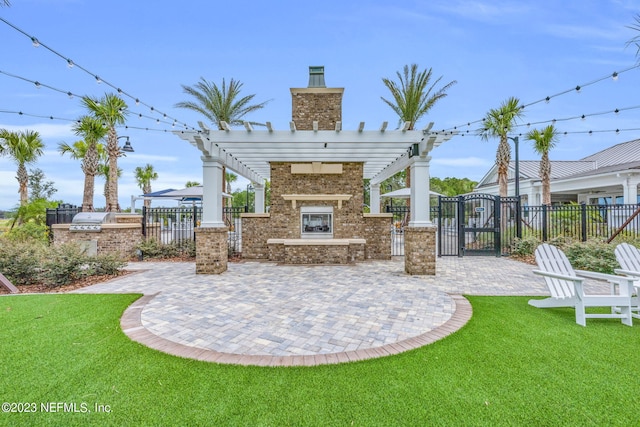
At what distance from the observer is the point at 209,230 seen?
301 inches

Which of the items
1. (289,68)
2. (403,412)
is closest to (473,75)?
(289,68)

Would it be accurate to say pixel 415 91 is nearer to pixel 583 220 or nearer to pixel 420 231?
pixel 583 220

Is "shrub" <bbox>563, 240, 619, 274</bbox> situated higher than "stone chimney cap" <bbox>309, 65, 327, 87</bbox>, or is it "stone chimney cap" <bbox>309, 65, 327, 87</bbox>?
"stone chimney cap" <bbox>309, 65, 327, 87</bbox>

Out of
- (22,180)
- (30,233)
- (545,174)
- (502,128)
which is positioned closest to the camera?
(30,233)

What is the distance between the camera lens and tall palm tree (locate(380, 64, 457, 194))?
1538 centimetres

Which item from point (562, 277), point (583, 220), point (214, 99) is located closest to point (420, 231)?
point (562, 277)

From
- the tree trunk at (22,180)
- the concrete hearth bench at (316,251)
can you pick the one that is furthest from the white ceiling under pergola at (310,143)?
the tree trunk at (22,180)

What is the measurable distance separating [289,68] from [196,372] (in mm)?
11937

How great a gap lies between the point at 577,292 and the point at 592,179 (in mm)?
16472

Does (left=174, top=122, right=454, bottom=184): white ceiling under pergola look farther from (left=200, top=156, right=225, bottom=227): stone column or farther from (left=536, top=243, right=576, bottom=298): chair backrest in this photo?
(left=536, top=243, right=576, bottom=298): chair backrest

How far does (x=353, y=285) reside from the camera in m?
6.32

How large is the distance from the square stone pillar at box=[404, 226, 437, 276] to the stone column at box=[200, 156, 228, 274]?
4.94 m

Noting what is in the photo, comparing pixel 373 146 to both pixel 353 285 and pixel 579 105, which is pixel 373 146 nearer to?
pixel 353 285

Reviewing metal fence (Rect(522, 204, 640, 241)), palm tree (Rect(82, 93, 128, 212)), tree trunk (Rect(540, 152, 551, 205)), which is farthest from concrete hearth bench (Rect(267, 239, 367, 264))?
tree trunk (Rect(540, 152, 551, 205))
